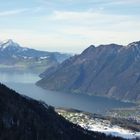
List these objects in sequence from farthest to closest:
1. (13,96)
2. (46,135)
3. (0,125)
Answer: (13,96), (46,135), (0,125)

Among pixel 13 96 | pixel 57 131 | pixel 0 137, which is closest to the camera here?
pixel 0 137

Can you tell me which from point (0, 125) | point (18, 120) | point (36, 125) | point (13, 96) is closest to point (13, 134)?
point (0, 125)

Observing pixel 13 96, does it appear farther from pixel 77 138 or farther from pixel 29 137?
pixel 29 137

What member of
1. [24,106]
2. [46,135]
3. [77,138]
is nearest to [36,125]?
[46,135]

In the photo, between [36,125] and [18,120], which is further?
[36,125]

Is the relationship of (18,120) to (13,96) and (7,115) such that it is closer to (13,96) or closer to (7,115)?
(7,115)

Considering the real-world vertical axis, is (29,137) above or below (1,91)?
below

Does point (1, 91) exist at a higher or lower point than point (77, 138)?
higher

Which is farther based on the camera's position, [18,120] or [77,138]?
[77,138]

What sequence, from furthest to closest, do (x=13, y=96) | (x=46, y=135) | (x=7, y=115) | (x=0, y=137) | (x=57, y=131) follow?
(x=13, y=96), (x=57, y=131), (x=46, y=135), (x=7, y=115), (x=0, y=137)
